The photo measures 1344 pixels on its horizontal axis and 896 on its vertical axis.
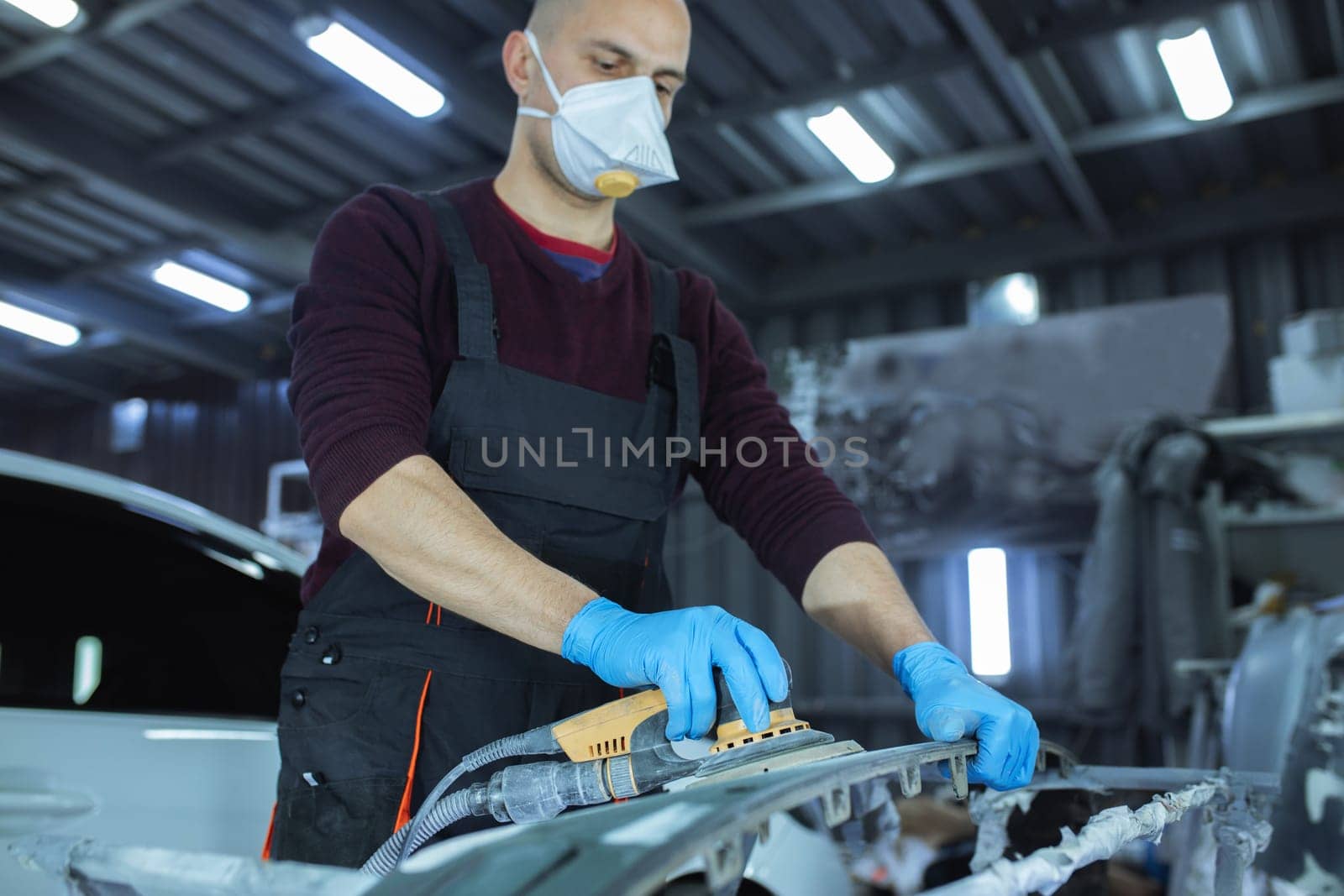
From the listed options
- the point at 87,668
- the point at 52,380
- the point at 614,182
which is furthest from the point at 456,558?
the point at 52,380

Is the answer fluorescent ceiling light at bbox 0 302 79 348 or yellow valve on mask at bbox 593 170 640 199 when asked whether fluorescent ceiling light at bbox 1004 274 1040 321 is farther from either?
fluorescent ceiling light at bbox 0 302 79 348

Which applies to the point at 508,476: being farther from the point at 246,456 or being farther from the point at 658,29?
the point at 246,456

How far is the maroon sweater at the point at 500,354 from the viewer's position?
1285mm

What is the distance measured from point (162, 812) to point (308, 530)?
6.42 metres

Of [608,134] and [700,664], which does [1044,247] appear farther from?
[700,664]

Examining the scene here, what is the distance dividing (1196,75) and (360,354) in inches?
174

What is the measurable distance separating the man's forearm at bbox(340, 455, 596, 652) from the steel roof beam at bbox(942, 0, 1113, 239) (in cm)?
353

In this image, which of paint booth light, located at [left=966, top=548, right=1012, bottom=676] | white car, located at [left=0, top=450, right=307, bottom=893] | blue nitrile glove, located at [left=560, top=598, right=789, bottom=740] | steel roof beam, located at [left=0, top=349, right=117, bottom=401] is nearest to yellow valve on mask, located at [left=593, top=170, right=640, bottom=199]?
blue nitrile glove, located at [left=560, top=598, right=789, bottom=740]

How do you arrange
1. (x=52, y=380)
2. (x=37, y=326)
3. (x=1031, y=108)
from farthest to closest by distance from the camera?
(x=52, y=380), (x=37, y=326), (x=1031, y=108)

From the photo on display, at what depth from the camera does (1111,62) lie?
473 centimetres

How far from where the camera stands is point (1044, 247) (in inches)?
236

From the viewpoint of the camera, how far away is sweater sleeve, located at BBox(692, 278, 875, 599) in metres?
1.60

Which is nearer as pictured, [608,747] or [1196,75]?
[608,747]

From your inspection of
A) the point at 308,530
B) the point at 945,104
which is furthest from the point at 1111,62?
the point at 308,530
